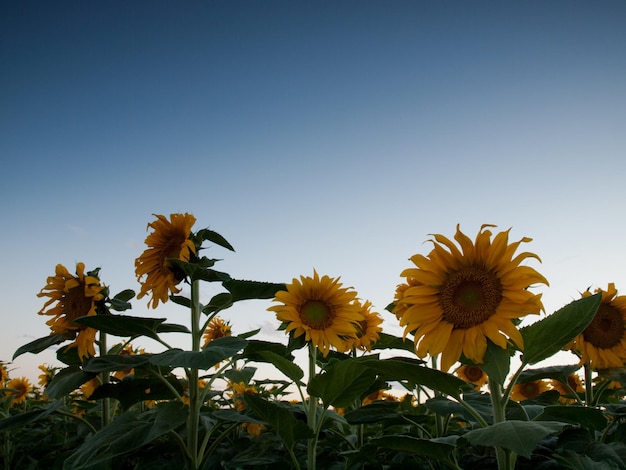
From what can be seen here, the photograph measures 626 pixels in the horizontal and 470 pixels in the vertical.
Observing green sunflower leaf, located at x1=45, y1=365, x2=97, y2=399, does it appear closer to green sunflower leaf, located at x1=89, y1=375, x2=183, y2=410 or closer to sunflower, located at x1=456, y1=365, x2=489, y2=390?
green sunflower leaf, located at x1=89, y1=375, x2=183, y2=410

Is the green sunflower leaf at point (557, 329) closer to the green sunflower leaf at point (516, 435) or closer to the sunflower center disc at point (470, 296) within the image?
the sunflower center disc at point (470, 296)

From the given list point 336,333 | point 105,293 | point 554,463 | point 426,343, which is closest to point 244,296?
point 336,333

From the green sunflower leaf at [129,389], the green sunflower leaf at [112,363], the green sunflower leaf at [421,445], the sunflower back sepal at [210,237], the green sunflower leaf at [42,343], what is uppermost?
the sunflower back sepal at [210,237]

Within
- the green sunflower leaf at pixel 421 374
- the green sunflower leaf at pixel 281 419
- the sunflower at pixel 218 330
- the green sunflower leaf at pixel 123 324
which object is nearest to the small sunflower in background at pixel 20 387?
the sunflower at pixel 218 330

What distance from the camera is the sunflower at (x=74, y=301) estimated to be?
2963mm

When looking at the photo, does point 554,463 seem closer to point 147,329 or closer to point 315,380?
point 315,380

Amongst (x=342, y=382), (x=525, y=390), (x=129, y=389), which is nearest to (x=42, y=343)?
(x=129, y=389)

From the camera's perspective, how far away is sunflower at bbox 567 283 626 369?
2820 mm

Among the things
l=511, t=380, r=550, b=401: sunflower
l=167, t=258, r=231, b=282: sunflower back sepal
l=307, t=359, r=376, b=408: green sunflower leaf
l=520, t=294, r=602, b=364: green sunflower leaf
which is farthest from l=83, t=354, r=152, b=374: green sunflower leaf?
l=511, t=380, r=550, b=401: sunflower

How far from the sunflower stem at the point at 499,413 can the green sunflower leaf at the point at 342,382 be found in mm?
520

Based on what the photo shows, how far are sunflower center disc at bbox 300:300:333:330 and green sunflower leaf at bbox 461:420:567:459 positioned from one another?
1668 mm

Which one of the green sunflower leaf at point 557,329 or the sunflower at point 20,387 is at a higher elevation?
the sunflower at point 20,387

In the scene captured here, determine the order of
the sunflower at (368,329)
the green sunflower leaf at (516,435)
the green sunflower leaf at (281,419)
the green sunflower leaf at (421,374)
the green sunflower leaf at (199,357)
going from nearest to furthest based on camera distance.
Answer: the green sunflower leaf at (516,435) → the green sunflower leaf at (421,374) → the green sunflower leaf at (199,357) → the green sunflower leaf at (281,419) → the sunflower at (368,329)

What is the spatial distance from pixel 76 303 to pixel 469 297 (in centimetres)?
226
